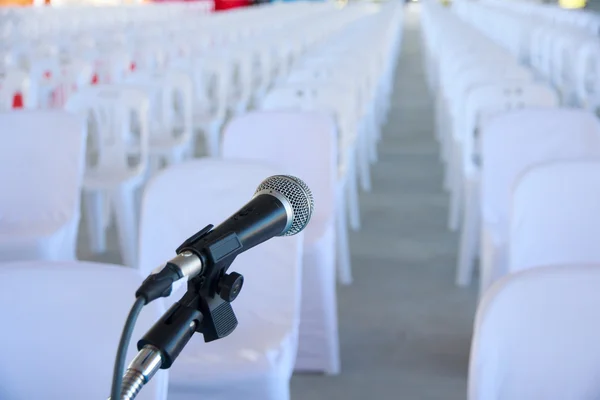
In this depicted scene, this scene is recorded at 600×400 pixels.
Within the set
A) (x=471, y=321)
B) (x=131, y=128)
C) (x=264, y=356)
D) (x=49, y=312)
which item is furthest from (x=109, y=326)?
(x=131, y=128)

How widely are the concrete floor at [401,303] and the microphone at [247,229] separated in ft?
7.10

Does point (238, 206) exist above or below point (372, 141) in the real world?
above

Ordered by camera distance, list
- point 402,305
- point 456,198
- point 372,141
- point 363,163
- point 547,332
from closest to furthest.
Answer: point 547,332, point 402,305, point 456,198, point 363,163, point 372,141

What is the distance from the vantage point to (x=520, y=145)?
3.38 m

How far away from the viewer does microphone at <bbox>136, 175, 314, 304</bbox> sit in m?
0.78

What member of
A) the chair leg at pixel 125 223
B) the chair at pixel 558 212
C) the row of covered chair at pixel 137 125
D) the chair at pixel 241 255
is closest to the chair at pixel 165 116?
the row of covered chair at pixel 137 125

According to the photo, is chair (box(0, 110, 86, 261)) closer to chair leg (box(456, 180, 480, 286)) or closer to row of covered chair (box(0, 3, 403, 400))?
row of covered chair (box(0, 3, 403, 400))

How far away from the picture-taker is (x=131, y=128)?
17.5ft

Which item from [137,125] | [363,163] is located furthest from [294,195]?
[363,163]

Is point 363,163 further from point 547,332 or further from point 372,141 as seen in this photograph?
point 547,332

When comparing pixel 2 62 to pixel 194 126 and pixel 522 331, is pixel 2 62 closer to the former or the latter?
pixel 194 126

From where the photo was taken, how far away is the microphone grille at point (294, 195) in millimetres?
923

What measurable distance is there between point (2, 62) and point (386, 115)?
412 centimetres

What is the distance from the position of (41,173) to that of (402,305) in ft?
5.86
